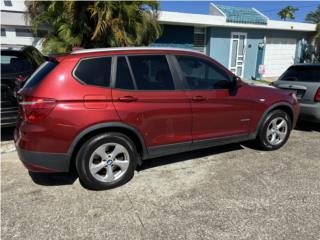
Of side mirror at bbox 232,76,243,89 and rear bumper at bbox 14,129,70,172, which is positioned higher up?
side mirror at bbox 232,76,243,89

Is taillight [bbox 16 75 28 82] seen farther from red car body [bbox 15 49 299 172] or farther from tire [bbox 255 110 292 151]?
tire [bbox 255 110 292 151]

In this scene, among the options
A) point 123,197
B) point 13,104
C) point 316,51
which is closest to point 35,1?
point 13,104

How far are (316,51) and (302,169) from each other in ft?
56.3

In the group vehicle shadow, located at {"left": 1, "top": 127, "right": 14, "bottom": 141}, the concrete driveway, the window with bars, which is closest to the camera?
the concrete driveway

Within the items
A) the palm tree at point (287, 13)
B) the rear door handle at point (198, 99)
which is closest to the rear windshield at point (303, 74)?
the rear door handle at point (198, 99)

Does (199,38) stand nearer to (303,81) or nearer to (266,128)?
(303,81)

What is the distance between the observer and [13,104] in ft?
17.0

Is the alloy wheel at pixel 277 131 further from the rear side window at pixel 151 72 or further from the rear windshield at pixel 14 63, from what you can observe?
Result: the rear windshield at pixel 14 63

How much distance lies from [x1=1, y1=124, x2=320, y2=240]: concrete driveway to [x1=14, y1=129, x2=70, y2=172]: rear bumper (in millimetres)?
389

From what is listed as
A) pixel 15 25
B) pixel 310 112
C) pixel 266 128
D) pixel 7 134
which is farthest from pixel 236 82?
pixel 15 25

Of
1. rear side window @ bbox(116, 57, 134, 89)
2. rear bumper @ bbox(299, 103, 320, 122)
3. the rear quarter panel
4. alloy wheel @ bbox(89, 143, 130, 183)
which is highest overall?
rear side window @ bbox(116, 57, 134, 89)

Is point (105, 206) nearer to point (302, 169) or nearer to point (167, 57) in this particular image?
point (167, 57)

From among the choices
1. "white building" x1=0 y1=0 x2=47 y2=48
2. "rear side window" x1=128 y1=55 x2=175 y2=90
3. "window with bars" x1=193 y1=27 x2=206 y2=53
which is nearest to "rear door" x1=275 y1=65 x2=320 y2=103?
"rear side window" x1=128 y1=55 x2=175 y2=90

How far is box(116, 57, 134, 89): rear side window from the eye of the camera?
3.63m
